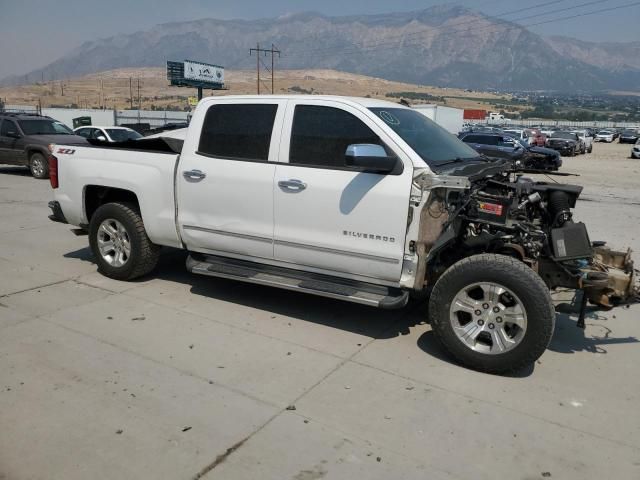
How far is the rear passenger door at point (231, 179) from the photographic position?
4.95m

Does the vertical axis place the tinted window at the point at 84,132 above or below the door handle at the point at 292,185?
below

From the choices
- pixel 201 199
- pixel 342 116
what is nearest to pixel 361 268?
pixel 342 116

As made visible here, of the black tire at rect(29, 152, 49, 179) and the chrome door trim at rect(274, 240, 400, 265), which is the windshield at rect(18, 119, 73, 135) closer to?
the black tire at rect(29, 152, 49, 179)

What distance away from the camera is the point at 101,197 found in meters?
6.16

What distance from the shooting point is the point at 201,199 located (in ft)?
17.2

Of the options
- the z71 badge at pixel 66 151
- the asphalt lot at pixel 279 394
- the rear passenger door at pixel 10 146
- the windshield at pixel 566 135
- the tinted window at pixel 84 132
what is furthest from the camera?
the windshield at pixel 566 135

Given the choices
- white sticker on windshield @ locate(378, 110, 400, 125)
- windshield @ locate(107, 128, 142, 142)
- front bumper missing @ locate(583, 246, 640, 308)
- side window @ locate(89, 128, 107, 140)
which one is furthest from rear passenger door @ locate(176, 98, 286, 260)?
windshield @ locate(107, 128, 142, 142)

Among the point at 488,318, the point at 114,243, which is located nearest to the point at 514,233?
the point at 488,318

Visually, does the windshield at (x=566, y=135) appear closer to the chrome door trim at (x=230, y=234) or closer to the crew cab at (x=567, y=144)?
the crew cab at (x=567, y=144)

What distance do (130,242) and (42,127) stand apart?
1225 cm

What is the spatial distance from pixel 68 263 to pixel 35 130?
35.5 feet

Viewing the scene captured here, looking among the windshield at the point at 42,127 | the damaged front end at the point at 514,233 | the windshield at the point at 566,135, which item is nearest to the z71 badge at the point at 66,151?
the damaged front end at the point at 514,233

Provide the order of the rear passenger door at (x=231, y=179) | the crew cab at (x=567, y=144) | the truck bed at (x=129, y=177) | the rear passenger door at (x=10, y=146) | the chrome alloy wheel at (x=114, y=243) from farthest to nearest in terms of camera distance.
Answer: the crew cab at (x=567, y=144)
the rear passenger door at (x=10, y=146)
the chrome alloy wheel at (x=114, y=243)
the truck bed at (x=129, y=177)
the rear passenger door at (x=231, y=179)

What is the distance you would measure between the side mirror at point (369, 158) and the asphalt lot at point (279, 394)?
1.49 meters
